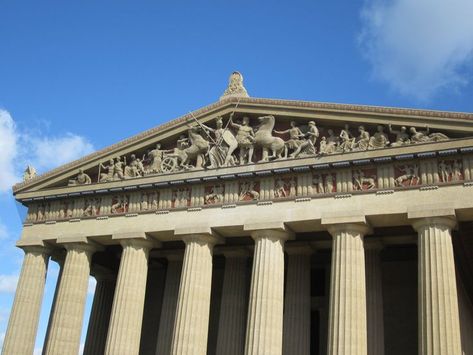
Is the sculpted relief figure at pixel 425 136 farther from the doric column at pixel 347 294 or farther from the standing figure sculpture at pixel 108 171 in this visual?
the standing figure sculpture at pixel 108 171

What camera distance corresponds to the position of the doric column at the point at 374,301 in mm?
22922

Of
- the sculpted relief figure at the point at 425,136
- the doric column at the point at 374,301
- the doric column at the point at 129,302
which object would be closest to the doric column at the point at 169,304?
the doric column at the point at 129,302

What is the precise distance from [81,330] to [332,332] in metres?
12.1

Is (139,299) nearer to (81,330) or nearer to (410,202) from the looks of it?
(81,330)

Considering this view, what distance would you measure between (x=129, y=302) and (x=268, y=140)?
911 cm

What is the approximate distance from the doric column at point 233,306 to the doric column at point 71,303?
6355 millimetres

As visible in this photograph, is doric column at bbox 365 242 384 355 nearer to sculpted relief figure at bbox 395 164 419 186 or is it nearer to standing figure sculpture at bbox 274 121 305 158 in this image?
sculpted relief figure at bbox 395 164 419 186

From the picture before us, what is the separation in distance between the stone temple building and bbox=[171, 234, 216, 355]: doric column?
0.17 feet

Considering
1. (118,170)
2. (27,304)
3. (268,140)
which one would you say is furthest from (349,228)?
(27,304)

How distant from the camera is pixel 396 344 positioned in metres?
26.0

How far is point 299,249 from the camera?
1049 inches

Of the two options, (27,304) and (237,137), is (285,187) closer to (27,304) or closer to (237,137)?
(237,137)

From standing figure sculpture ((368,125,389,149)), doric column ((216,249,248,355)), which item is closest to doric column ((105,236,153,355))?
doric column ((216,249,248,355))

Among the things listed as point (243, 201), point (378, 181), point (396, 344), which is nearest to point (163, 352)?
point (243, 201)
